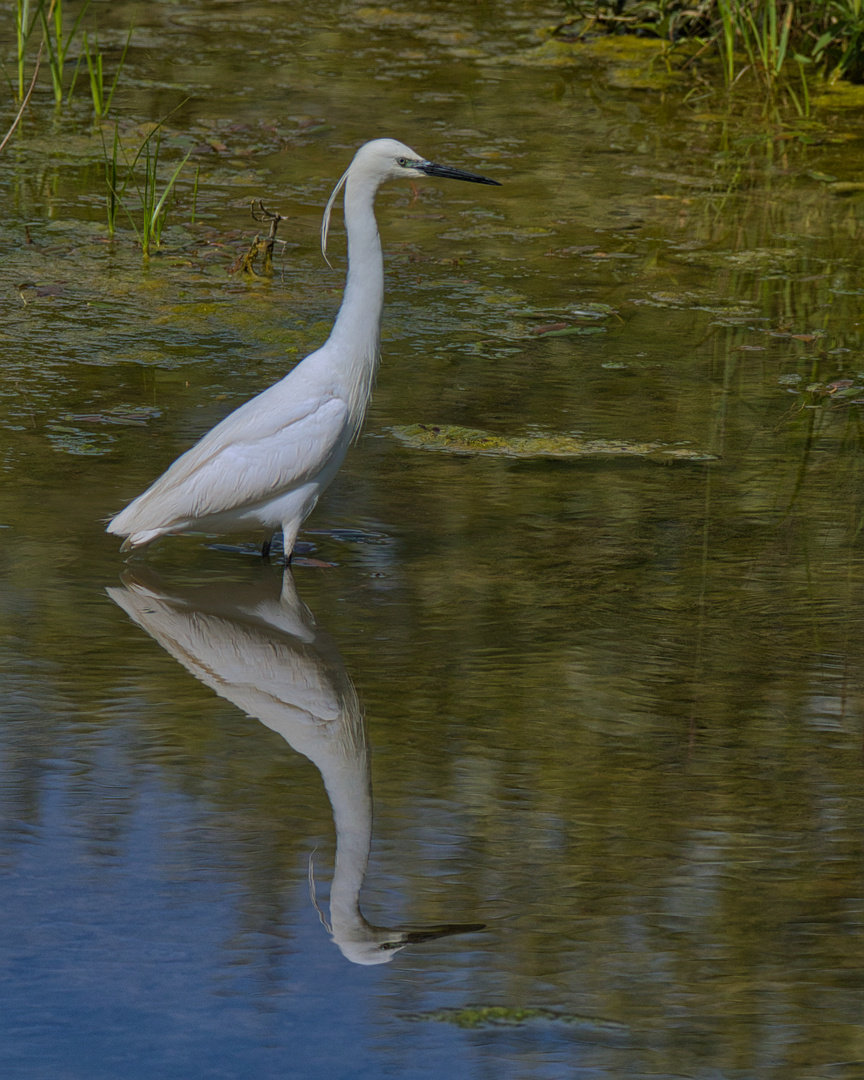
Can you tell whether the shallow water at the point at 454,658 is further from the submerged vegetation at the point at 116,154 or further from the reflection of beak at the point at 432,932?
the submerged vegetation at the point at 116,154

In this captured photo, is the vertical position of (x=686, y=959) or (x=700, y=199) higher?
(x=700, y=199)

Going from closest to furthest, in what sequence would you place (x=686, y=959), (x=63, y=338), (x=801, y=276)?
(x=686, y=959), (x=63, y=338), (x=801, y=276)

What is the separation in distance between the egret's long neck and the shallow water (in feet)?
1.69

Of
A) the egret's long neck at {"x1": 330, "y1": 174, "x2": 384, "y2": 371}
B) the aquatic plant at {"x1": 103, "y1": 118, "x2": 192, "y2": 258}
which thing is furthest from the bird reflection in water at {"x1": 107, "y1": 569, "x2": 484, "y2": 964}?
the aquatic plant at {"x1": 103, "y1": 118, "x2": 192, "y2": 258}

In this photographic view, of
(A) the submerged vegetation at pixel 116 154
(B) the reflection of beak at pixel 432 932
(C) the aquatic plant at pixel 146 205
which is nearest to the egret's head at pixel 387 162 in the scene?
(A) the submerged vegetation at pixel 116 154

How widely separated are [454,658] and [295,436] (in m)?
0.95

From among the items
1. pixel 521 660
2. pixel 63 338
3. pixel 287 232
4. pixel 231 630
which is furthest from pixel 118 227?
pixel 521 660

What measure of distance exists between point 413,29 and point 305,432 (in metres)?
7.36

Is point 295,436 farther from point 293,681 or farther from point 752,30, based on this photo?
point 752,30

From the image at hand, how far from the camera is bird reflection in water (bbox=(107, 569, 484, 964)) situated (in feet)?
8.91

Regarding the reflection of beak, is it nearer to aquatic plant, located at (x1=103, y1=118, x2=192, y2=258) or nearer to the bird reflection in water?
the bird reflection in water

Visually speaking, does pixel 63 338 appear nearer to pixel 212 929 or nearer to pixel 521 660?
pixel 521 660

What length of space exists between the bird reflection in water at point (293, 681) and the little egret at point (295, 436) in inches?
8.2

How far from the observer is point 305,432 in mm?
4406
